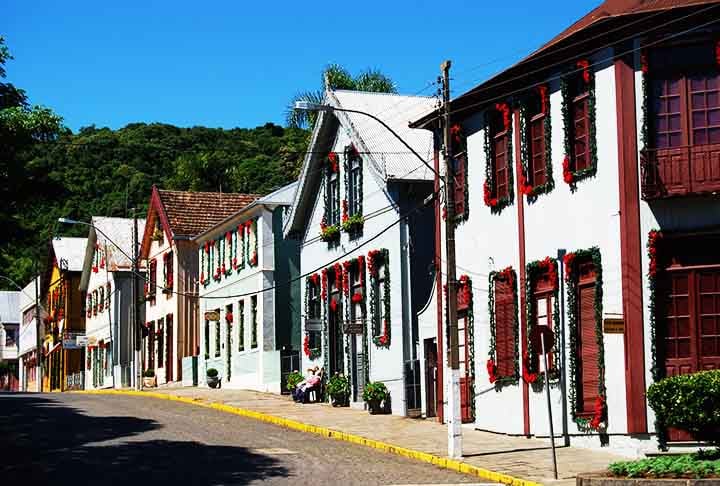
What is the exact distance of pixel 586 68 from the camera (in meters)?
21.3

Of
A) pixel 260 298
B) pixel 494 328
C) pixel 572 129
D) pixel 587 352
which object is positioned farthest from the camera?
pixel 260 298

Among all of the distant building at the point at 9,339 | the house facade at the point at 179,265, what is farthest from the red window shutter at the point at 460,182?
the distant building at the point at 9,339

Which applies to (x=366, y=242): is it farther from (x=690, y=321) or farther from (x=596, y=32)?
(x=690, y=321)

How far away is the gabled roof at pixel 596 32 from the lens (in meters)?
19.8

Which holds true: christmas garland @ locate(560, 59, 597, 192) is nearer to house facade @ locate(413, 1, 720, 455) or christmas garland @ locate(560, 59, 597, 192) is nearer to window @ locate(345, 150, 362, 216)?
house facade @ locate(413, 1, 720, 455)

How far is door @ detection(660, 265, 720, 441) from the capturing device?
19.6 meters

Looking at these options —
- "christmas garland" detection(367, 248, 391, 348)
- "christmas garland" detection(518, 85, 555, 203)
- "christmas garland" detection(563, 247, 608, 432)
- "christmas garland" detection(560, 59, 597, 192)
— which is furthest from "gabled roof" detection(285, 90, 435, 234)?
"christmas garland" detection(563, 247, 608, 432)

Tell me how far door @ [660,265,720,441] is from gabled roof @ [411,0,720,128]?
13.8 ft

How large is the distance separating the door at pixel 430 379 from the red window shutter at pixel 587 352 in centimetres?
725

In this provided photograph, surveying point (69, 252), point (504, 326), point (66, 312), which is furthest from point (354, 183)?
point (69, 252)

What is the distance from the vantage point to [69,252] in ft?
244

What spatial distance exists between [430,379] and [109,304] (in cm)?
3720

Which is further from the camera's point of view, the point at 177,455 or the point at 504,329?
the point at 504,329

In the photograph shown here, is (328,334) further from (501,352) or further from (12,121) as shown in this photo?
(12,121)
